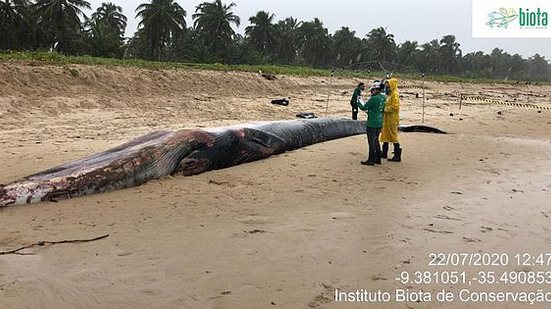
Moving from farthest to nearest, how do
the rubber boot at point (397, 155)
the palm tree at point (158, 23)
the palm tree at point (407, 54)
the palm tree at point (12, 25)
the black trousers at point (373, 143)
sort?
1. the palm tree at point (407, 54)
2. the palm tree at point (158, 23)
3. the palm tree at point (12, 25)
4. the rubber boot at point (397, 155)
5. the black trousers at point (373, 143)

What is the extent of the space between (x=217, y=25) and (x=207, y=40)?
2.03m

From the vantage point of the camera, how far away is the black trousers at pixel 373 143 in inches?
284

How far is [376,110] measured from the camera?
733cm

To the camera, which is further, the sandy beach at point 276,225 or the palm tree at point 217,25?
the palm tree at point 217,25

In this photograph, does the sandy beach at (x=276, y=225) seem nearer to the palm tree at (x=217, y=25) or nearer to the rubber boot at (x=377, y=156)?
the rubber boot at (x=377, y=156)

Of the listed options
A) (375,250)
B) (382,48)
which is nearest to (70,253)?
(375,250)

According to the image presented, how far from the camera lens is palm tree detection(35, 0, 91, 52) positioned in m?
34.8

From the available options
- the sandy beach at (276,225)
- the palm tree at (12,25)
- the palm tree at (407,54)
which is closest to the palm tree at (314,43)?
the palm tree at (407,54)

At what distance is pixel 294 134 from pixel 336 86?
17.0 m

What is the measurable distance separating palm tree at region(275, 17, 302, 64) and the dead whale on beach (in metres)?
53.4

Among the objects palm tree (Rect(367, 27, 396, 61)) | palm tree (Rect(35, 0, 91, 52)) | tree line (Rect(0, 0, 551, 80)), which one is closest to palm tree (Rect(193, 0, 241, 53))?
tree line (Rect(0, 0, 551, 80))

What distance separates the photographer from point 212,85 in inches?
658

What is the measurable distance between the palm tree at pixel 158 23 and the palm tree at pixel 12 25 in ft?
37.6

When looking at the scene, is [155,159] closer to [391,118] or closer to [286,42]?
[391,118]
